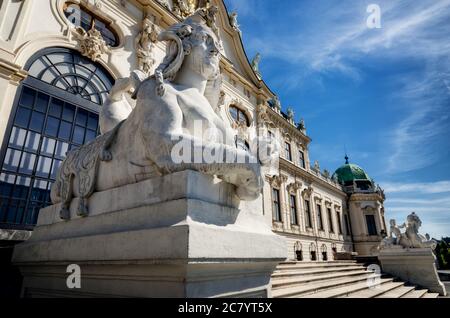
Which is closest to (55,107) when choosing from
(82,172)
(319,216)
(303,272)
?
(82,172)

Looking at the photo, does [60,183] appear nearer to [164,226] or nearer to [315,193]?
[164,226]

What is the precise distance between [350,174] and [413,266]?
28.7m

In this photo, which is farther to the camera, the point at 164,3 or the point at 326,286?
the point at 164,3

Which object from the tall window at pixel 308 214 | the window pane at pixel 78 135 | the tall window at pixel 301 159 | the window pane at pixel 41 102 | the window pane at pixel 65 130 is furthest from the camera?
the tall window at pixel 301 159

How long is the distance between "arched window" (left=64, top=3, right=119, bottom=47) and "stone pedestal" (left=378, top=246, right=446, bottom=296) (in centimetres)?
1329

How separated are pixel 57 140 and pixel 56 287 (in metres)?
6.38

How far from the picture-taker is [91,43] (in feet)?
28.9

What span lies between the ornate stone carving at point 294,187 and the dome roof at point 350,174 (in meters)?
15.8

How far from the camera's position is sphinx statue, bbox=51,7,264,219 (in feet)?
5.88

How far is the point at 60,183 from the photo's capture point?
2.74 metres

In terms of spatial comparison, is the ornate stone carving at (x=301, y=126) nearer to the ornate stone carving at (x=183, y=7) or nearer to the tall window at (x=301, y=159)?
the tall window at (x=301, y=159)

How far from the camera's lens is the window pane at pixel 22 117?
6863 mm

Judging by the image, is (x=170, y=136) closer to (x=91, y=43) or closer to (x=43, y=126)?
(x=43, y=126)

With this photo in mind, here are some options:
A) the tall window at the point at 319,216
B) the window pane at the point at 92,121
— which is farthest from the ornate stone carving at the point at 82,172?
the tall window at the point at 319,216
